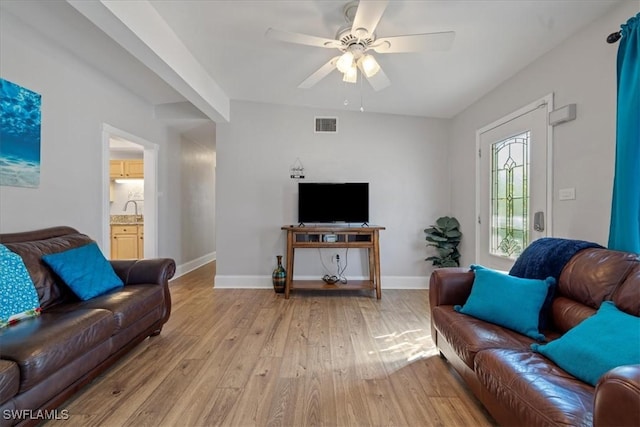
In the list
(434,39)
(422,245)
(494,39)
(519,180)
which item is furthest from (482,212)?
(434,39)

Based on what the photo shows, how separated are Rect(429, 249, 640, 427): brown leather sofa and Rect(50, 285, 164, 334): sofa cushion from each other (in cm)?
218

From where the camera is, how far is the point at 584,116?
2.17 metres

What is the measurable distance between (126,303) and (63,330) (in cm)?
51

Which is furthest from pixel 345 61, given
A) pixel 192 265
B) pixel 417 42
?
pixel 192 265

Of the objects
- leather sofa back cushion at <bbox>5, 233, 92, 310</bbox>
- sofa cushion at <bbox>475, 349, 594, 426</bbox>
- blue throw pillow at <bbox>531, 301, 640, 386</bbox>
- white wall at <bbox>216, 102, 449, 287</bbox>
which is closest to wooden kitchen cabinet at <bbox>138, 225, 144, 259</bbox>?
white wall at <bbox>216, 102, 449, 287</bbox>

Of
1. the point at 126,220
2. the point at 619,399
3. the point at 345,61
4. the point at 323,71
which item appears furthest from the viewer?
the point at 126,220

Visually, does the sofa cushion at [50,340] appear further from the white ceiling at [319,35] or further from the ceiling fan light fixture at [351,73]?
the ceiling fan light fixture at [351,73]

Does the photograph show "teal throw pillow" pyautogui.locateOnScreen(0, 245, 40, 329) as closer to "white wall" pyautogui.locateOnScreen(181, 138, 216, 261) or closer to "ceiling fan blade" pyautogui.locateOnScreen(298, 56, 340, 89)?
"ceiling fan blade" pyautogui.locateOnScreen(298, 56, 340, 89)

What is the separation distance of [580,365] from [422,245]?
3.13 metres

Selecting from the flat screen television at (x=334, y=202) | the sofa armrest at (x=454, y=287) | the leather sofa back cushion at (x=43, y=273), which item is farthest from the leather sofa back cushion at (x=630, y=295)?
the leather sofa back cushion at (x=43, y=273)

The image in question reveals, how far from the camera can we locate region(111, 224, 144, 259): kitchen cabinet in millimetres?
5109

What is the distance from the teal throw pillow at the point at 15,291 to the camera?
1.72 m

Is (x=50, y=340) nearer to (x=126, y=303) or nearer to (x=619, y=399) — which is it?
(x=126, y=303)

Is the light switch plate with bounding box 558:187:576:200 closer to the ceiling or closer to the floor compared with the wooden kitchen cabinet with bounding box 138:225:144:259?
closer to the ceiling
